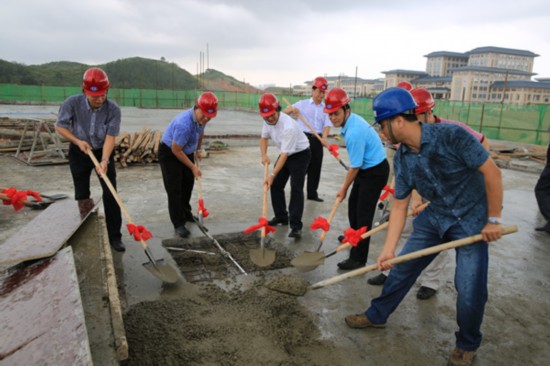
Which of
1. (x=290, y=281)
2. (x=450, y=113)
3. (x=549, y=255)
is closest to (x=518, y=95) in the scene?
(x=450, y=113)

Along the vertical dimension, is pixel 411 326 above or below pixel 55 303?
below

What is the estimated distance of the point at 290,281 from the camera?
3.44 m

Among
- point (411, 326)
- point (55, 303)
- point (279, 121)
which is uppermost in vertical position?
point (279, 121)

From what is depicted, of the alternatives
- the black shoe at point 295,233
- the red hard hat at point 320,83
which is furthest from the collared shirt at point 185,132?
the red hard hat at point 320,83

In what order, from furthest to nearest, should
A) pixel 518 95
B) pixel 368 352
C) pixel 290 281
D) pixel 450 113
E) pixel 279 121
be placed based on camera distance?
pixel 518 95 → pixel 450 113 → pixel 279 121 → pixel 290 281 → pixel 368 352

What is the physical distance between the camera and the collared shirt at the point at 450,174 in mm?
2168

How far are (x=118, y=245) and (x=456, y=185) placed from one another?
3.37m

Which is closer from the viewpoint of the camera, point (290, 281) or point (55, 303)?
point (55, 303)

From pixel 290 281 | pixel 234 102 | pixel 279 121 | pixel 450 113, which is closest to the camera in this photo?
pixel 290 281

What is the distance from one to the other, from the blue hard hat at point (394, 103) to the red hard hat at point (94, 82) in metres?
2.79

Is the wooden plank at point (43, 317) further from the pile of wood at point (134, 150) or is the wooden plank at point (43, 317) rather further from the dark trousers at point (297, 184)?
the pile of wood at point (134, 150)

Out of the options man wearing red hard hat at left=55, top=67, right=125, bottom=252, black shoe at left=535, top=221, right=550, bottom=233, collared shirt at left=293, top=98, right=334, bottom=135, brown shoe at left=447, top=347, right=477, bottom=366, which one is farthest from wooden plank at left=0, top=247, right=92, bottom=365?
black shoe at left=535, top=221, right=550, bottom=233

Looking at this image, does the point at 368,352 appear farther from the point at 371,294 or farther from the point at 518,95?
the point at 518,95

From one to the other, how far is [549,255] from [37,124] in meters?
10.7
